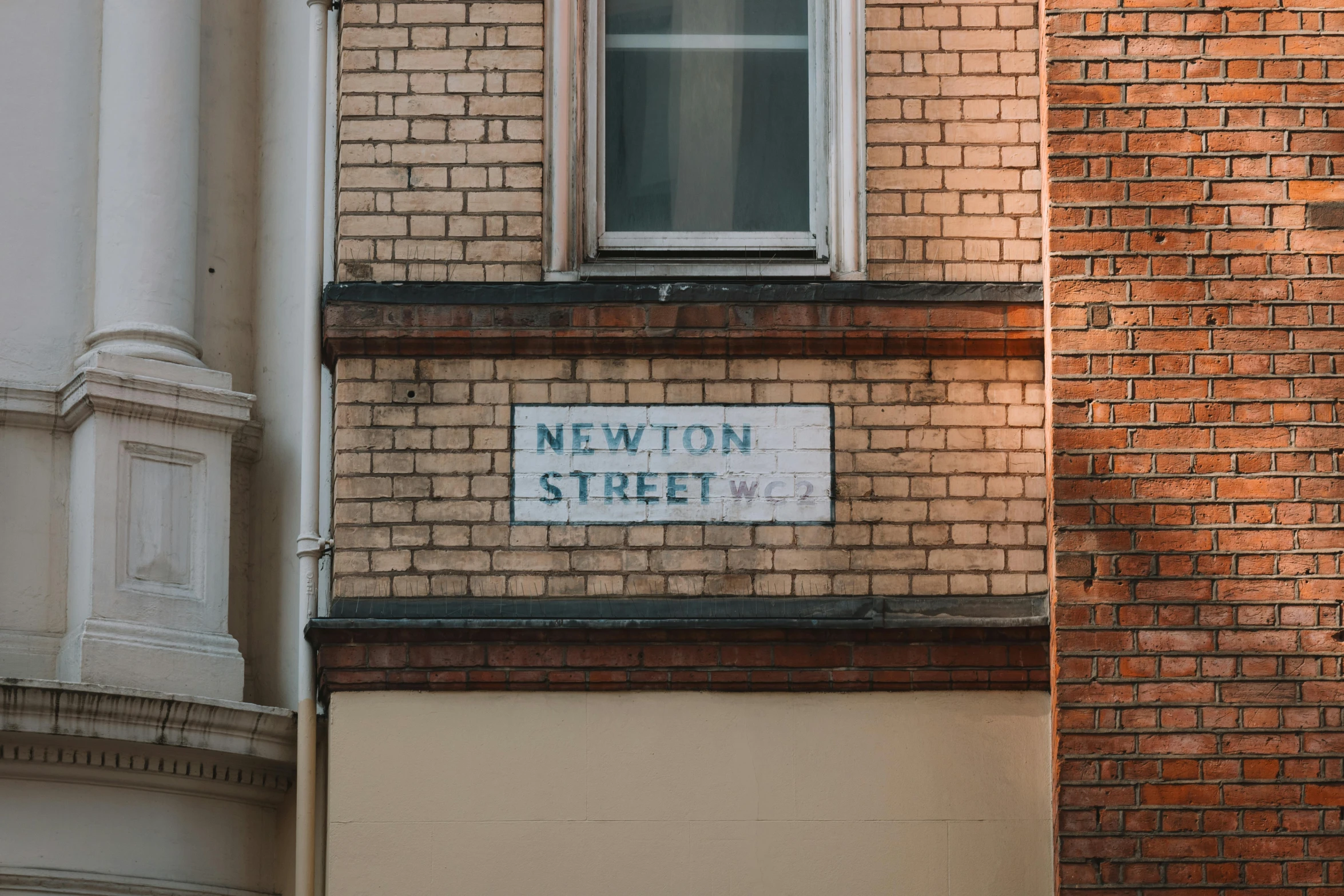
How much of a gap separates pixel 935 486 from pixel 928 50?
1676mm

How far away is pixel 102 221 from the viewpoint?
8039 mm

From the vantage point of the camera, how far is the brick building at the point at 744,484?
6.80m

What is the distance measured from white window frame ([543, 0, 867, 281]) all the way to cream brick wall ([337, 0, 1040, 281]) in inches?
2.3

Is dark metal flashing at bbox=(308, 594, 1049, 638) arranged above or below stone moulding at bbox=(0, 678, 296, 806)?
above

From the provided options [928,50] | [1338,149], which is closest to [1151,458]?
[1338,149]

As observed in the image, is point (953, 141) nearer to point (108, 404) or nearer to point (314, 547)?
point (314, 547)

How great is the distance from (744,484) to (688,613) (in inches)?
20.6

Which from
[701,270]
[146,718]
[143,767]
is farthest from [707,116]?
[143,767]

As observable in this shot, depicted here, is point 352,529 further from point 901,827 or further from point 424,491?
point 901,827

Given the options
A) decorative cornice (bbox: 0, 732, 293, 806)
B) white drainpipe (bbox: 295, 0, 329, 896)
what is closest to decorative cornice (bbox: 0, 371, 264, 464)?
white drainpipe (bbox: 295, 0, 329, 896)

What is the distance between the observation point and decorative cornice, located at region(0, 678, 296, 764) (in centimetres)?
679

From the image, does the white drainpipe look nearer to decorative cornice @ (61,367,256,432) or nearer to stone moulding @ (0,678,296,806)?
stone moulding @ (0,678,296,806)

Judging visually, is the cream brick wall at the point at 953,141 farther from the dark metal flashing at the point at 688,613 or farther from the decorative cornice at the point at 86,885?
the decorative cornice at the point at 86,885

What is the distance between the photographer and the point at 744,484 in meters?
7.16
